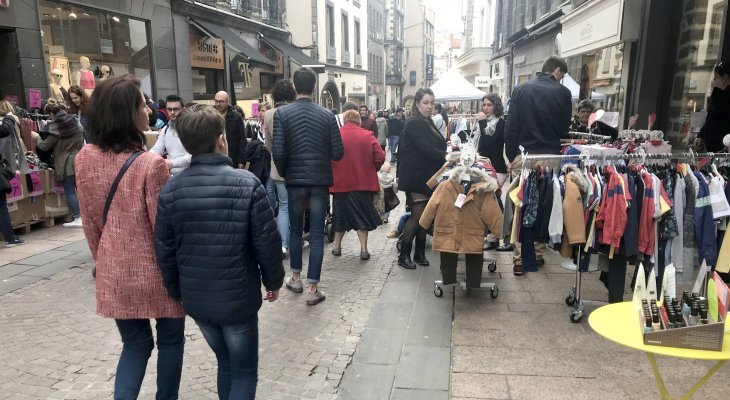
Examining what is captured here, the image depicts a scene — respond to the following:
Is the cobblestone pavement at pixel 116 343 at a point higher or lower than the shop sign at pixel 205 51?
lower

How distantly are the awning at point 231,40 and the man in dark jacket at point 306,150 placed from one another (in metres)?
10.7

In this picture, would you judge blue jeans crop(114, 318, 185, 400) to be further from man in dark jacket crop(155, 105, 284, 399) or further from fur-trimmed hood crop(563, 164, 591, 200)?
fur-trimmed hood crop(563, 164, 591, 200)

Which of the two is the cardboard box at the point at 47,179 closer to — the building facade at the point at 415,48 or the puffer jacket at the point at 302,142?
the puffer jacket at the point at 302,142

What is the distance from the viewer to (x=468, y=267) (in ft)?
14.7

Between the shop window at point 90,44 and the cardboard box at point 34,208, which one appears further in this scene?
the shop window at point 90,44

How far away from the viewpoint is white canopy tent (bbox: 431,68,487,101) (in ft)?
46.5

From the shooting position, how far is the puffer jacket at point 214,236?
88.2 inches

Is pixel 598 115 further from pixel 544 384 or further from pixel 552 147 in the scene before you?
pixel 544 384

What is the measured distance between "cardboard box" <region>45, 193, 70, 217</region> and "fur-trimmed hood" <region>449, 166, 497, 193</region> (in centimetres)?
593

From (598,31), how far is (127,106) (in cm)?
795

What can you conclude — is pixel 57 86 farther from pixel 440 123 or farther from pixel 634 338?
pixel 634 338

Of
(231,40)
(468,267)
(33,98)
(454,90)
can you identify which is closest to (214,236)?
(468,267)

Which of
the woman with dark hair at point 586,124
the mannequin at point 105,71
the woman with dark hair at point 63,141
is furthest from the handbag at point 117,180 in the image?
the mannequin at point 105,71

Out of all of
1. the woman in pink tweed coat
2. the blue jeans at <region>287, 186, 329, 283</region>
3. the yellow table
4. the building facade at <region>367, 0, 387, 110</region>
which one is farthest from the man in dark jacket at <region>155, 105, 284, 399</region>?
the building facade at <region>367, 0, 387, 110</region>
